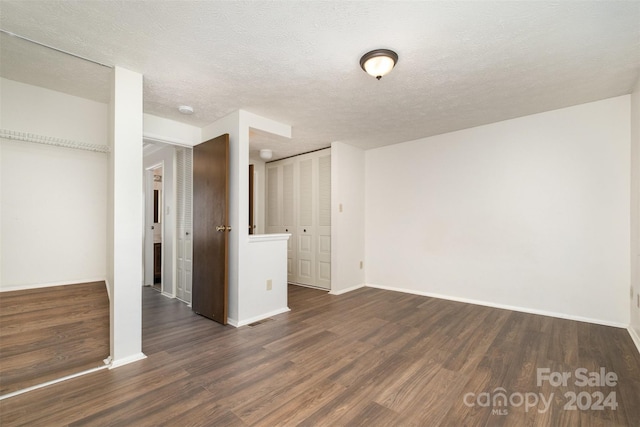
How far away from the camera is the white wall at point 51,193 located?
221cm

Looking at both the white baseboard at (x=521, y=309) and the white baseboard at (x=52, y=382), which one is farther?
the white baseboard at (x=521, y=309)

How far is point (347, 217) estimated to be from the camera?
183 inches

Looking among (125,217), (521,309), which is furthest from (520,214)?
(125,217)

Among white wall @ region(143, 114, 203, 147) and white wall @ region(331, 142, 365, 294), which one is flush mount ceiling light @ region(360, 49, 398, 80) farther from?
white wall @ region(143, 114, 203, 147)

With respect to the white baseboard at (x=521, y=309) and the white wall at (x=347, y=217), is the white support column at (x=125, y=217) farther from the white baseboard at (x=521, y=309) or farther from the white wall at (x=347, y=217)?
the white baseboard at (x=521, y=309)

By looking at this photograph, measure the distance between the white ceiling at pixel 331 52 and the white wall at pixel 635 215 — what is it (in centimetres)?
29

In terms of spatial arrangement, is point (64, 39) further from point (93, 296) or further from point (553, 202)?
point (553, 202)

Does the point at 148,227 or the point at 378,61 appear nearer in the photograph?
the point at 378,61

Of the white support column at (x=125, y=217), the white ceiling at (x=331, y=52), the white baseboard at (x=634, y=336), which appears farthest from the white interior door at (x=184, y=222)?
the white baseboard at (x=634, y=336)

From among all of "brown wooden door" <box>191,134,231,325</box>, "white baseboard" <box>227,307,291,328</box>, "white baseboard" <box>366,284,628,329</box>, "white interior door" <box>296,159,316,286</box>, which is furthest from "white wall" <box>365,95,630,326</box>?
"brown wooden door" <box>191,134,231,325</box>

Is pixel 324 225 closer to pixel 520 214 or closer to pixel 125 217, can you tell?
pixel 520 214

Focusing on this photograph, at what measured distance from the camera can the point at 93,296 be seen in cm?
247

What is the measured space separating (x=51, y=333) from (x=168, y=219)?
2.47 m

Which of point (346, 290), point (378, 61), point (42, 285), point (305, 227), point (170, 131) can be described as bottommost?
point (346, 290)
